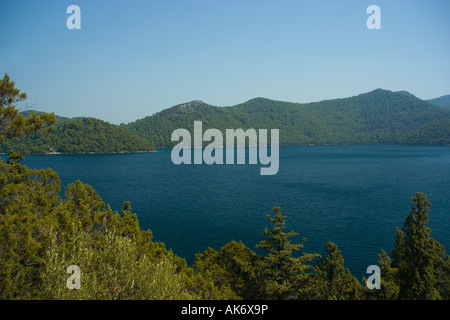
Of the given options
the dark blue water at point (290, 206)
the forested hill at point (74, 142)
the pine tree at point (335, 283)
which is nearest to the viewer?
the pine tree at point (335, 283)

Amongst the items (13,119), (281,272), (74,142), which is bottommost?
(281,272)

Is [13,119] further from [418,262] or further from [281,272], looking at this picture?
[418,262]

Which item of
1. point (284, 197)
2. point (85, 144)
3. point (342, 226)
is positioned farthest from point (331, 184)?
point (85, 144)

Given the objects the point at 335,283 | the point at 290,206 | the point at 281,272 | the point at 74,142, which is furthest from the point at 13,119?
the point at 74,142

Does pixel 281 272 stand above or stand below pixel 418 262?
below

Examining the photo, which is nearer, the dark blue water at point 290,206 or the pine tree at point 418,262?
the pine tree at point 418,262

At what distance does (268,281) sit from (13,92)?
59.4ft

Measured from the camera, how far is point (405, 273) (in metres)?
17.2

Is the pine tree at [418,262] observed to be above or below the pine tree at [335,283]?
above

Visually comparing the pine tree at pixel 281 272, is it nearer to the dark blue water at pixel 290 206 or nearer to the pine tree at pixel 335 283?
the pine tree at pixel 335 283

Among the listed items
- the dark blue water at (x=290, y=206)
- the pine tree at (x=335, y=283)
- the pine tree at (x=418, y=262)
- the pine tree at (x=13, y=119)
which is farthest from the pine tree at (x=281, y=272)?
the pine tree at (x=13, y=119)

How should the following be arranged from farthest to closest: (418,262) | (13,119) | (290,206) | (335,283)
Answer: (290,206)
(335,283)
(418,262)
(13,119)

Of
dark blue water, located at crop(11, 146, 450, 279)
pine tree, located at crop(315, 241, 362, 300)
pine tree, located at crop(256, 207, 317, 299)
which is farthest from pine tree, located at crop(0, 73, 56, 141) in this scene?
dark blue water, located at crop(11, 146, 450, 279)
